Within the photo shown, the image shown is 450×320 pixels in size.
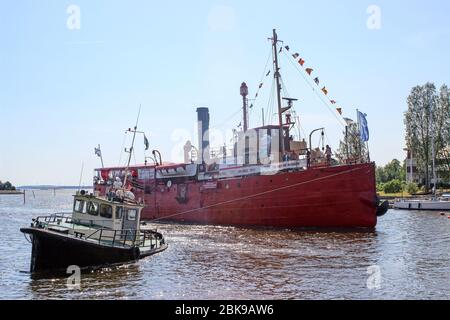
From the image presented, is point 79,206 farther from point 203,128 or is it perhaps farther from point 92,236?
point 203,128

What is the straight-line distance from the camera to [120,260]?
73.7ft

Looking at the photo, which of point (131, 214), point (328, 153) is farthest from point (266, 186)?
point (131, 214)

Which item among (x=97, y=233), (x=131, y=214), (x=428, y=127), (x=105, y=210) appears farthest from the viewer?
(x=428, y=127)

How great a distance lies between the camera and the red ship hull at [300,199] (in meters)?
35.3

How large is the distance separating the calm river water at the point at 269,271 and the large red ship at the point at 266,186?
10.6ft

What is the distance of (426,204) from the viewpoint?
198 feet

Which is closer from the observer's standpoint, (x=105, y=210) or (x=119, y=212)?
(x=105, y=210)

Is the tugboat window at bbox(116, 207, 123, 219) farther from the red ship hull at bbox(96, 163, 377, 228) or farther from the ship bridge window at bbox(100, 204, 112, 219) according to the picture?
the red ship hull at bbox(96, 163, 377, 228)

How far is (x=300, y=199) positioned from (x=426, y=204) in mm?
30700

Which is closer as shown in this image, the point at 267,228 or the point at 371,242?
the point at 371,242

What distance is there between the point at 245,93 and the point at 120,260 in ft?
106
